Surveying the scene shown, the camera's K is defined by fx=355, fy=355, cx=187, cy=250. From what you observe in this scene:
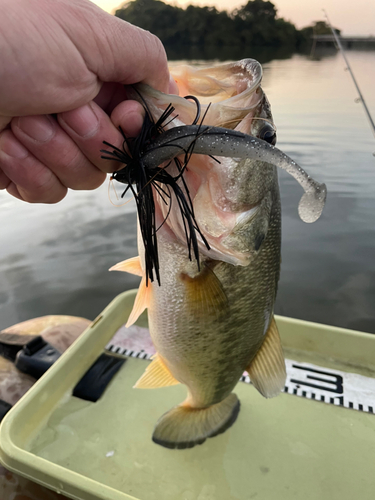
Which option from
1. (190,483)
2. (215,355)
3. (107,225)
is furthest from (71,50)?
(107,225)

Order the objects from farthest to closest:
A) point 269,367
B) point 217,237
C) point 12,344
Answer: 1. point 12,344
2. point 269,367
3. point 217,237

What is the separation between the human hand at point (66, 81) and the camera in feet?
2.40

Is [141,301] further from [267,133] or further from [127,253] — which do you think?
[127,253]

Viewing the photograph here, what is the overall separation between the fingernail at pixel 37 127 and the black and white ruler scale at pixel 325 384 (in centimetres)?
168

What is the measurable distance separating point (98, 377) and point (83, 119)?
1.63m

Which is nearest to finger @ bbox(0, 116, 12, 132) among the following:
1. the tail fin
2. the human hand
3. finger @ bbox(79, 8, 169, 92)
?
the human hand

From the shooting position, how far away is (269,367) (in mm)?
1402

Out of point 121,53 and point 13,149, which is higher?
point 121,53

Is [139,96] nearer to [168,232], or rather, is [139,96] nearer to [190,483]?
[168,232]

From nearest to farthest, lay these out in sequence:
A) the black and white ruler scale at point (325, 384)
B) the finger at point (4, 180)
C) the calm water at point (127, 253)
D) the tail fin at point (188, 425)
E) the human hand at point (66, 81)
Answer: the human hand at point (66, 81) → the finger at point (4, 180) → the tail fin at point (188, 425) → the black and white ruler scale at point (325, 384) → the calm water at point (127, 253)

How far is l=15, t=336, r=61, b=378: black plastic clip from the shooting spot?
6.89 feet

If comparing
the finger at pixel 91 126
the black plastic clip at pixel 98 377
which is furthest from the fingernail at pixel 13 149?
the black plastic clip at pixel 98 377

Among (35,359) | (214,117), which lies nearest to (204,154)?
(214,117)

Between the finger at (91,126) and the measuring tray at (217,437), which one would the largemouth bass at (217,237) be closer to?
the finger at (91,126)
